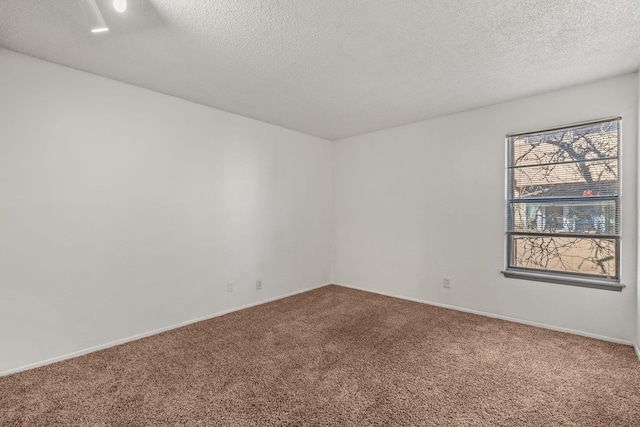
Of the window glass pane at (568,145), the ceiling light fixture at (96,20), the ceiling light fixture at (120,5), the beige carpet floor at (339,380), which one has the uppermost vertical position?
the ceiling light fixture at (96,20)

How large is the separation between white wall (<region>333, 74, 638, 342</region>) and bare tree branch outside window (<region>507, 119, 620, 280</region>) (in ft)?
0.36

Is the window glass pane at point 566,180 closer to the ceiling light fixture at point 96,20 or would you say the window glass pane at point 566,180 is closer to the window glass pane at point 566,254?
the window glass pane at point 566,254

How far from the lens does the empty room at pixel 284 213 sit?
1.97 meters

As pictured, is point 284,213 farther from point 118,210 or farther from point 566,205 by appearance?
point 566,205

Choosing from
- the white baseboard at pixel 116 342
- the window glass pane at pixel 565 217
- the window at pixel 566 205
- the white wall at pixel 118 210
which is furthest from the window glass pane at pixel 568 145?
the white baseboard at pixel 116 342

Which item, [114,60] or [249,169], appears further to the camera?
[249,169]

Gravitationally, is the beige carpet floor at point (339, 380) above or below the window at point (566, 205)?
below

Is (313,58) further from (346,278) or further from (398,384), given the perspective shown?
(346,278)

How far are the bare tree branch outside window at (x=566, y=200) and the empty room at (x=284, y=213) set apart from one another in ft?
0.06

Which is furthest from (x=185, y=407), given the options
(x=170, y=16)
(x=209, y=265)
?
(x=170, y=16)

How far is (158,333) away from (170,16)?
2.82m

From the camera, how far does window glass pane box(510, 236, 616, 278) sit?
296 cm

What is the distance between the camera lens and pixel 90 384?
7.17ft

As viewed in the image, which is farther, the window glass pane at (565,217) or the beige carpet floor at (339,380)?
the window glass pane at (565,217)
